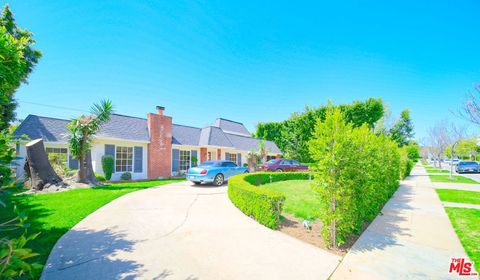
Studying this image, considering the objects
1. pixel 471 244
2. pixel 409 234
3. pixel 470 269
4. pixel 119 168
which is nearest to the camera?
pixel 470 269

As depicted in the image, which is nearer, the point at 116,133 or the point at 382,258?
the point at 382,258

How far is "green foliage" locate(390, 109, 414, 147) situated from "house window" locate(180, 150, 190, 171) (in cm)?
4048

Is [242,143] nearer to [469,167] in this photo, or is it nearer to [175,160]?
[175,160]

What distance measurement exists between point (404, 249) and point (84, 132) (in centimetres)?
1481

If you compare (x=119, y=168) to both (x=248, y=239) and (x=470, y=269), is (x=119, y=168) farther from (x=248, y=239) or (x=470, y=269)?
(x=470, y=269)

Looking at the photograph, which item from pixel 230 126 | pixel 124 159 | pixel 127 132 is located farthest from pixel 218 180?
pixel 230 126

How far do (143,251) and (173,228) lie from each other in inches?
49.8

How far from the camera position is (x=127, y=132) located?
16.4 meters

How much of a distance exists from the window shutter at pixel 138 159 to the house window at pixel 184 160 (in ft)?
11.9

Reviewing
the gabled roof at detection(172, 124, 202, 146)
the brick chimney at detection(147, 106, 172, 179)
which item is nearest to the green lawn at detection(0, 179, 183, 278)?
the brick chimney at detection(147, 106, 172, 179)

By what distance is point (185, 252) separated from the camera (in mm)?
4039

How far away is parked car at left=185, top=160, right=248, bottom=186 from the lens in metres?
12.2

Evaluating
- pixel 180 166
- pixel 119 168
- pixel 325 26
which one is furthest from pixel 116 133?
pixel 325 26

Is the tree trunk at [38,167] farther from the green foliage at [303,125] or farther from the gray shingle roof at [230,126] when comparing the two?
the gray shingle roof at [230,126]
